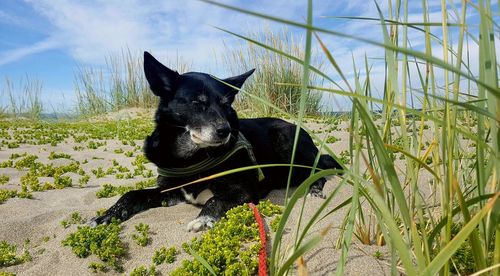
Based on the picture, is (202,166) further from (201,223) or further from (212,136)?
(201,223)

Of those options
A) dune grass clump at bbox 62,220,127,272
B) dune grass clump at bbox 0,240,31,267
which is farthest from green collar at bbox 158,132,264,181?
dune grass clump at bbox 0,240,31,267

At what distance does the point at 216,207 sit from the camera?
376 cm

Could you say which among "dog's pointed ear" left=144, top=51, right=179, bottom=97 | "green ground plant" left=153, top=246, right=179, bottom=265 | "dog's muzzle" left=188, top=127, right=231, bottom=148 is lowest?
"green ground plant" left=153, top=246, right=179, bottom=265

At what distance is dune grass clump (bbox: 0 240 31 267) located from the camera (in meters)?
3.06

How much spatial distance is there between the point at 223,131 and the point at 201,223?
1.00m

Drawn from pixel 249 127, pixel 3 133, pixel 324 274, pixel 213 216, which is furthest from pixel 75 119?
pixel 324 274

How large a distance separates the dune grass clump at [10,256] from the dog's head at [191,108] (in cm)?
171

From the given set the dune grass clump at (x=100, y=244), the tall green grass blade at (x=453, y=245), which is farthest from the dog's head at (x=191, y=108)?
the tall green grass blade at (x=453, y=245)

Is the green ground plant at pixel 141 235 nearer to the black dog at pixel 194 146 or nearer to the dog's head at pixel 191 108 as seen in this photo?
the black dog at pixel 194 146

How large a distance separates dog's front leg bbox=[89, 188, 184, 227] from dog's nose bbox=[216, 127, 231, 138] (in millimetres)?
827

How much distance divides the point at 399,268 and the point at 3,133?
9.78 m

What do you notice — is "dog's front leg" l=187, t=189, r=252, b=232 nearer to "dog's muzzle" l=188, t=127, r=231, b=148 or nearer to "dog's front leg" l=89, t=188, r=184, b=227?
"dog's muzzle" l=188, t=127, r=231, b=148

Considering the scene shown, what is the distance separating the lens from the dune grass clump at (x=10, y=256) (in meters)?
3.06

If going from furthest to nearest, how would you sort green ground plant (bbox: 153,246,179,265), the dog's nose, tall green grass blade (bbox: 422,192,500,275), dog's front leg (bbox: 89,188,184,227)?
the dog's nose, dog's front leg (bbox: 89,188,184,227), green ground plant (bbox: 153,246,179,265), tall green grass blade (bbox: 422,192,500,275)
